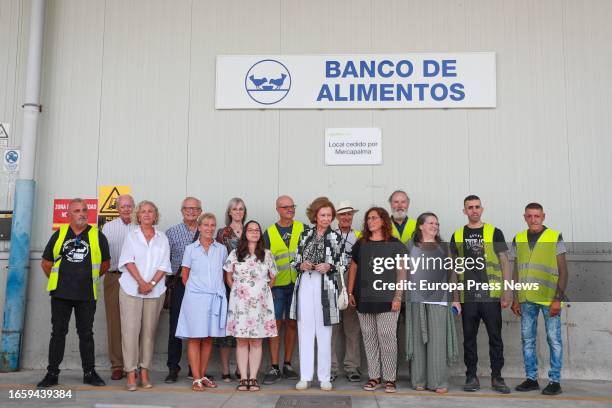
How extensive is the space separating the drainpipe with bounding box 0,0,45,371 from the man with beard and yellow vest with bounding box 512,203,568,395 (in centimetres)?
572

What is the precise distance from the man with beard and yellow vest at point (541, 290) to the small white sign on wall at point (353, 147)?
205 centimetres

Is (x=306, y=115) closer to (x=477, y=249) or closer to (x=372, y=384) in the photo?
(x=477, y=249)

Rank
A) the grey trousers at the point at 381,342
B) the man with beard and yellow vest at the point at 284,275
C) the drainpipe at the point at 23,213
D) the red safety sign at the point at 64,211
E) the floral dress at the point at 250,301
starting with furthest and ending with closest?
the red safety sign at the point at 64,211 < the drainpipe at the point at 23,213 < the man with beard and yellow vest at the point at 284,275 < the grey trousers at the point at 381,342 < the floral dress at the point at 250,301

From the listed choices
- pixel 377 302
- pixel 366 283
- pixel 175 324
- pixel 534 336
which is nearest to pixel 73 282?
pixel 175 324

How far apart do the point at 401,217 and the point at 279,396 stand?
2.36 m

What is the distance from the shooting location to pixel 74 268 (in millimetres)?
5297

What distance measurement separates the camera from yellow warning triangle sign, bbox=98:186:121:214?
681 cm

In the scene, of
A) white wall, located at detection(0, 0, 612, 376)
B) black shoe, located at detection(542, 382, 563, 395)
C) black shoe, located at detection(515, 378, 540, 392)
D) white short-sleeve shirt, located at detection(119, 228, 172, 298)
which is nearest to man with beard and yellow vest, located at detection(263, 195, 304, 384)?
white wall, located at detection(0, 0, 612, 376)

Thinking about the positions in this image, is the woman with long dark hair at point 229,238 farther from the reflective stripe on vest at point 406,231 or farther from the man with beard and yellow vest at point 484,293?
the man with beard and yellow vest at point 484,293

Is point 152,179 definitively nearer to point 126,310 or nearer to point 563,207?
point 126,310

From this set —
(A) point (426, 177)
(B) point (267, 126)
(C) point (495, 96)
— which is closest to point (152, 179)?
(B) point (267, 126)

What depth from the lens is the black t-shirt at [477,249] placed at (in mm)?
5422

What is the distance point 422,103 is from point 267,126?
200 cm

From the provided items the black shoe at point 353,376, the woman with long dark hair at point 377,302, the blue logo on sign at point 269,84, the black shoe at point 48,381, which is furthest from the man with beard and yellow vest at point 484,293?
the black shoe at point 48,381
